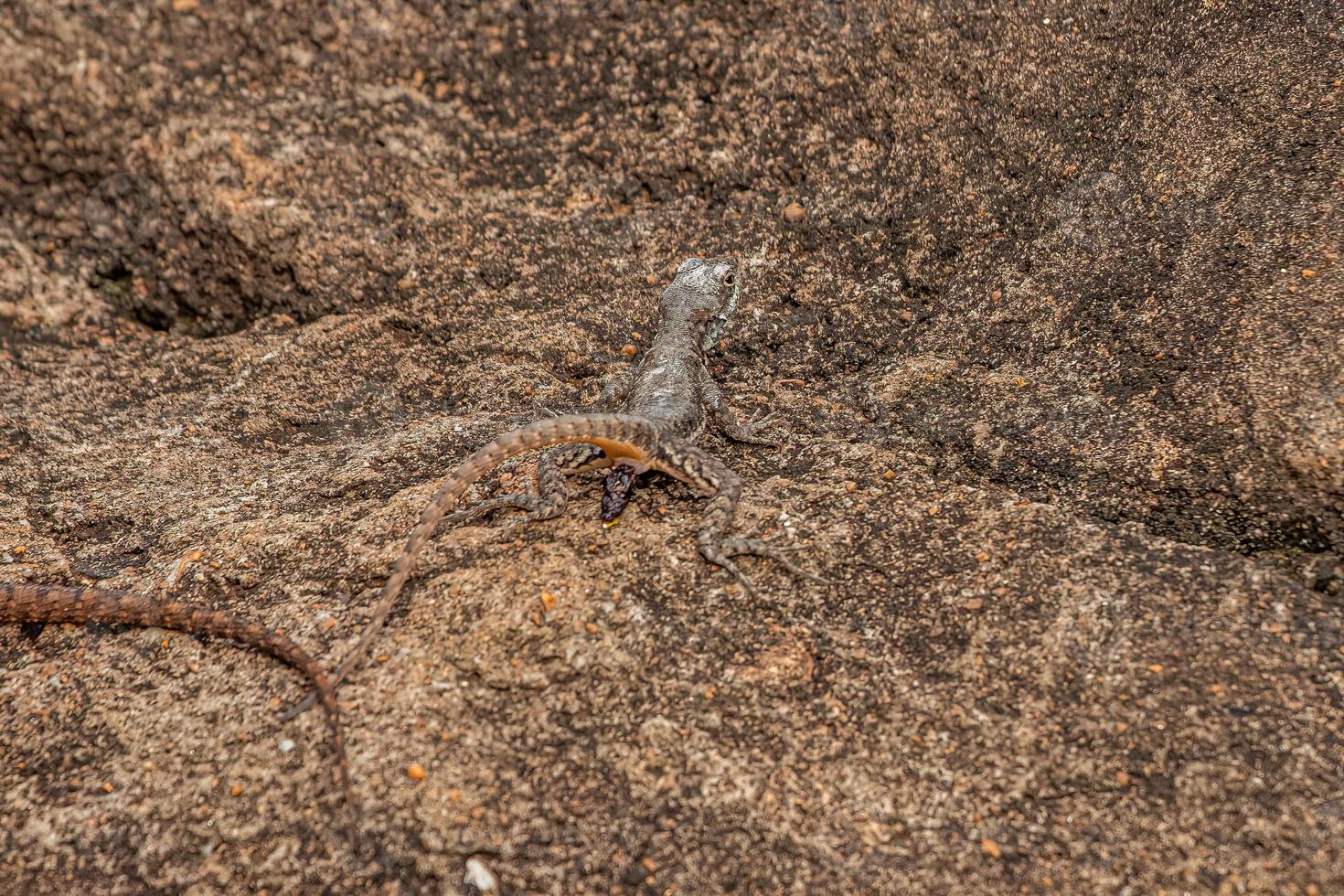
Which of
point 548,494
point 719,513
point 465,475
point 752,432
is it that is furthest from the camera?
point 752,432

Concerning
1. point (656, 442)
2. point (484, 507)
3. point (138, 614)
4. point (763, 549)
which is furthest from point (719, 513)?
point (138, 614)

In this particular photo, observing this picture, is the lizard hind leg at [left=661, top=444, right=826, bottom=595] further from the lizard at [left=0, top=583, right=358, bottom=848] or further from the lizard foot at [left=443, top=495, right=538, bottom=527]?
the lizard at [left=0, top=583, right=358, bottom=848]

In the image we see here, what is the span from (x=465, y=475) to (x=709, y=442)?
163cm

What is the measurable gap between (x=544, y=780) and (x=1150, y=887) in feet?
6.67

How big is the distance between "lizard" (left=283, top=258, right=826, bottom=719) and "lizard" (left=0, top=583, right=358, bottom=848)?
→ 1.03 feet

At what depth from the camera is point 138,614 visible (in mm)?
4137

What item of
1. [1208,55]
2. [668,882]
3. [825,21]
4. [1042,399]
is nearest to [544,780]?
[668,882]

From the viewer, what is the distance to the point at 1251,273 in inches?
180

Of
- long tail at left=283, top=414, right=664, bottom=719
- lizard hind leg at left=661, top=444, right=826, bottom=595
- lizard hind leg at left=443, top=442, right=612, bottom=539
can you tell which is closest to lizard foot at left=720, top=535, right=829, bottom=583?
lizard hind leg at left=661, top=444, right=826, bottom=595

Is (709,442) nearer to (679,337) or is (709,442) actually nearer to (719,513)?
(679,337)

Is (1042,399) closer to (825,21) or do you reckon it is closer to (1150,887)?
(1150,887)

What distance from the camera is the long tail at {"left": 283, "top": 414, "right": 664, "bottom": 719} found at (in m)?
3.79

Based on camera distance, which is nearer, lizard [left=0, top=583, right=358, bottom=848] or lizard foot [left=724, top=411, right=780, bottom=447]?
lizard [left=0, top=583, right=358, bottom=848]

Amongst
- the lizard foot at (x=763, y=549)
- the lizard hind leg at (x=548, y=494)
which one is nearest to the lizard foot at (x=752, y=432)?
the lizard hind leg at (x=548, y=494)
